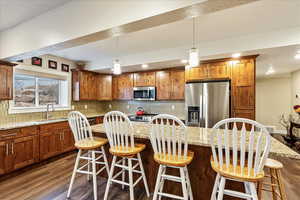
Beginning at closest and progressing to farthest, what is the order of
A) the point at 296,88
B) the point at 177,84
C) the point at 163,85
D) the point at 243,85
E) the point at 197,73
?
the point at 243,85, the point at 197,73, the point at 177,84, the point at 163,85, the point at 296,88

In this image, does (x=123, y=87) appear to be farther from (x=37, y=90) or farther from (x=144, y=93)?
(x=37, y=90)

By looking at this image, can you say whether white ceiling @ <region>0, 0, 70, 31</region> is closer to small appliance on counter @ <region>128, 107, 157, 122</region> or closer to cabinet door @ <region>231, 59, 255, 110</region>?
small appliance on counter @ <region>128, 107, 157, 122</region>

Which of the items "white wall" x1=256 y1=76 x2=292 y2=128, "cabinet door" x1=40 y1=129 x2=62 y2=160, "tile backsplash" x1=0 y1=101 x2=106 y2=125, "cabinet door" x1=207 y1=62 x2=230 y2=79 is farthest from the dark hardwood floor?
"white wall" x1=256 y1=76 x2=292 y2=128

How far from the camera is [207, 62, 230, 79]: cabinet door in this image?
10.8 ft

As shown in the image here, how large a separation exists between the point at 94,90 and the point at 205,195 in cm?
416

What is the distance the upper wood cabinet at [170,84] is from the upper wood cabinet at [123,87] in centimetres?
94

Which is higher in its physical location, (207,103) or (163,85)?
(163,85)

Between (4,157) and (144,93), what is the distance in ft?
10.7

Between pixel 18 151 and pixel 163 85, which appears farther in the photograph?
pixel 163 85

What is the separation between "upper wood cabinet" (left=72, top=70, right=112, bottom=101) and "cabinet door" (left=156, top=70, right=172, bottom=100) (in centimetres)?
173

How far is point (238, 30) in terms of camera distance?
8.28 ft

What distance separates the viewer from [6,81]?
2.83 m

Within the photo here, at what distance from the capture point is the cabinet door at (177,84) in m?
4.05

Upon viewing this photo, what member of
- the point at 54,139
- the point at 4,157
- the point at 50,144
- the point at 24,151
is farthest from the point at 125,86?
the point at 4,157
